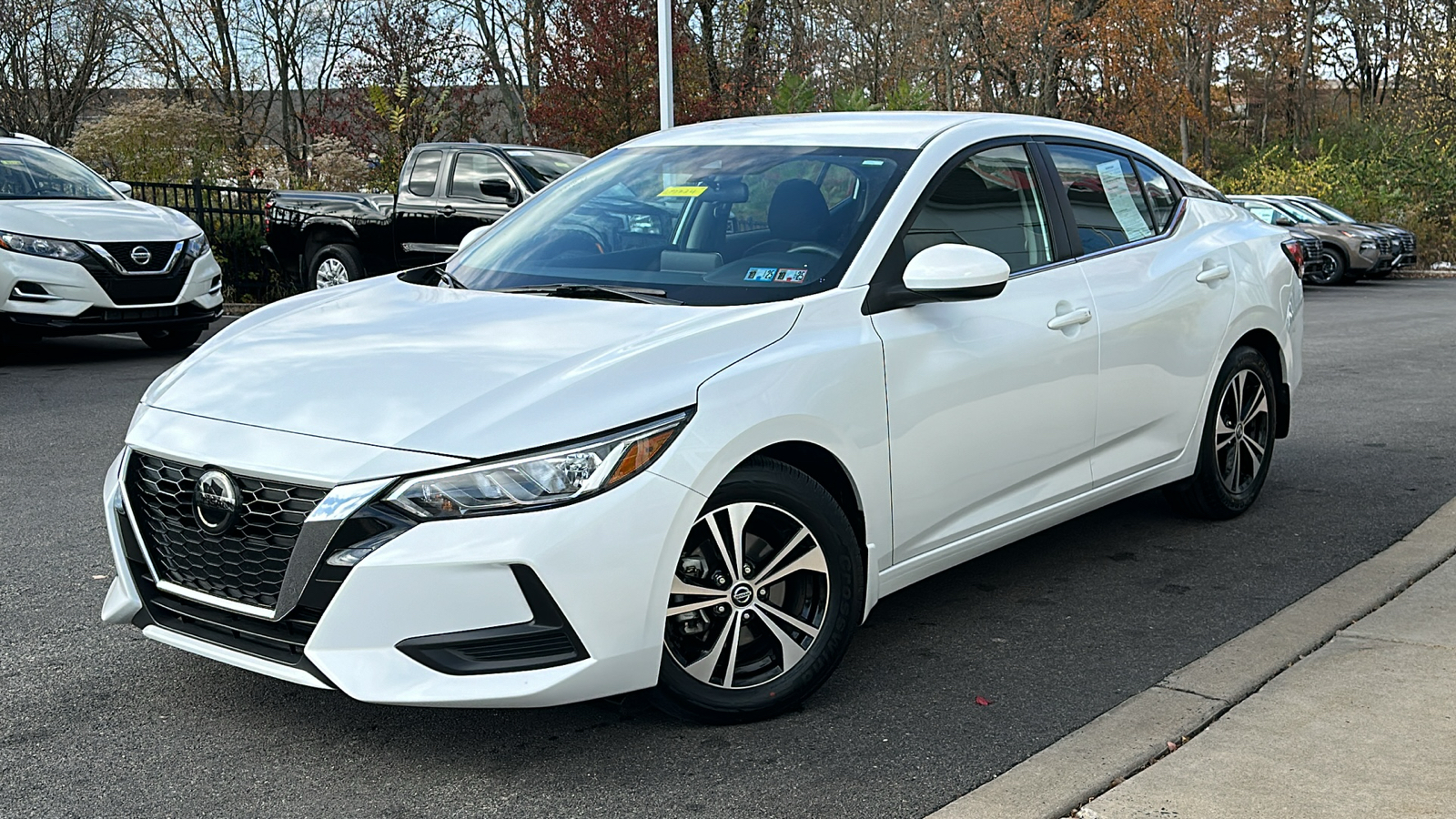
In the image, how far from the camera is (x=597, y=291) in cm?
429

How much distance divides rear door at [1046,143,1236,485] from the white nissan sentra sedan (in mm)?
18

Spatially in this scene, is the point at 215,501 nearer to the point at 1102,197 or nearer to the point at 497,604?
the point at 497,604

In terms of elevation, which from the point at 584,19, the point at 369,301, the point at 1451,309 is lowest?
the point at 1451,309

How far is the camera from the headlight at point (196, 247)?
11.6 metres

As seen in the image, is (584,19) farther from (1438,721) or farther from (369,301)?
(1438,721)

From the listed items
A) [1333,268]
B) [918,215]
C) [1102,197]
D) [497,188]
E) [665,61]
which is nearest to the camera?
[918,215]

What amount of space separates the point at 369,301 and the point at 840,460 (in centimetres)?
164

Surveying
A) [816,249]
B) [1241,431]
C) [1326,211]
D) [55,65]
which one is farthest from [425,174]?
[55,65]

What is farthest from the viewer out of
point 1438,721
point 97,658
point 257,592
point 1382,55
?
point 1382,55

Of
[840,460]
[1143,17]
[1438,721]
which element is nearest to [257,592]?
[840,460]

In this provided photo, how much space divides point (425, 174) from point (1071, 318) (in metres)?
10.8

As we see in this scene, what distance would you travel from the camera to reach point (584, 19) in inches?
874

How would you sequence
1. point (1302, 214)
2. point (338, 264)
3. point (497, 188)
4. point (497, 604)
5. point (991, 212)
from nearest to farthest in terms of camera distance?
point (497, 604) → point (991, 212) → point (497, 188) → point (338, 264) → point (1302, 214)

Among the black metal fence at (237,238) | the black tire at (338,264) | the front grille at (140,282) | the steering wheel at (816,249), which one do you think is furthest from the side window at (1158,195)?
the black metal fence at (237,238)
